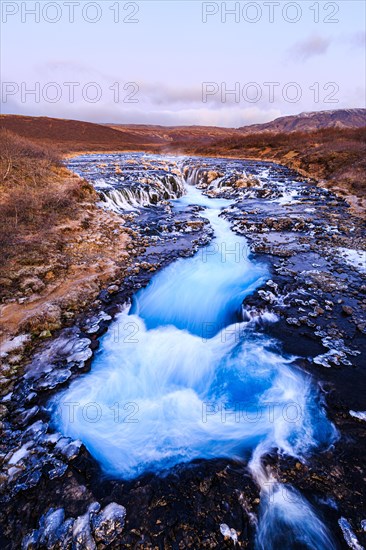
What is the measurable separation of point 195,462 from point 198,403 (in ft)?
3.56

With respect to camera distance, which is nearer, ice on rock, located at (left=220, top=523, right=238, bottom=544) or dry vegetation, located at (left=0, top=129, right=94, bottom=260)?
ice on rock, located at (left=220, top=523, right=238, bottom=544)

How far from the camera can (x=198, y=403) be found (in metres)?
4.73

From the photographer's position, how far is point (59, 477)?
337cm

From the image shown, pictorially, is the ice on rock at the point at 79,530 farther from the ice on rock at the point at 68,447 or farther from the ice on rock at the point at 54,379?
the ice on rock at the point at 54,379

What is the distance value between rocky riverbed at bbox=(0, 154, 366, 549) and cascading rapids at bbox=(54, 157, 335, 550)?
0.60ft

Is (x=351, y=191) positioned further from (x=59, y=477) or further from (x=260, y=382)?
(x=59, y=477)

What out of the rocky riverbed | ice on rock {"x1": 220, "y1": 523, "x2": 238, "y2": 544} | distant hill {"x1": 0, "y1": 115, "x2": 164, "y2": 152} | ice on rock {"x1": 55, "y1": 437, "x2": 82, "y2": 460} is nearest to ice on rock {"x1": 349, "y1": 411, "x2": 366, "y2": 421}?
the rocky riverbed

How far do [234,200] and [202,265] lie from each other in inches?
389

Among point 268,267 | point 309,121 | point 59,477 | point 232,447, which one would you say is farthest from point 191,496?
point 309,121

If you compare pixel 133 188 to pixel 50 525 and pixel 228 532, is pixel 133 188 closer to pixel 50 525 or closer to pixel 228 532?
pixel 50 525

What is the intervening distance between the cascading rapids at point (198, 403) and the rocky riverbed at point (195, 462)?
0.60 feet

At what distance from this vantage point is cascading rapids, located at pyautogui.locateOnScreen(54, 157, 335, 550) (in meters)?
3.60

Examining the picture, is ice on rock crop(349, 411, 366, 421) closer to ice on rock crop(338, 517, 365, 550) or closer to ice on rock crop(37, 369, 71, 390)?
ice on rock crop(338, 517, 365, 550)

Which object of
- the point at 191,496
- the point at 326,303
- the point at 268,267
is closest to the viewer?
the point at 191,496
